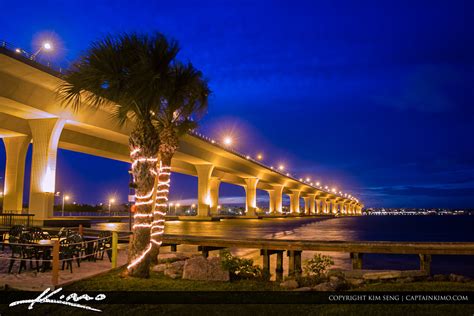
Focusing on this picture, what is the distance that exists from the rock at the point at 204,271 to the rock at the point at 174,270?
11.0 inches

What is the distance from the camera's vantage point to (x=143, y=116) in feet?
40.1

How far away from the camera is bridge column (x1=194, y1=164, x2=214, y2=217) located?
66825 mm

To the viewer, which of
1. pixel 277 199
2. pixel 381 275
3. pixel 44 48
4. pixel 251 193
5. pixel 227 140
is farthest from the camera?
pixel 277 199

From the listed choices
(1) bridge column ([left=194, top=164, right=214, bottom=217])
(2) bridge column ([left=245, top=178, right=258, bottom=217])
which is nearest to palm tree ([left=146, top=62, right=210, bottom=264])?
(1) bridge column ([left=194, top=164, right=214, bottom=217])

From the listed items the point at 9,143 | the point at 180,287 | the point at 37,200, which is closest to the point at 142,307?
the point at 180,287

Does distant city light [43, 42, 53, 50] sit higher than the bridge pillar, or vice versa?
distant city light [43, 42, 53, 50]

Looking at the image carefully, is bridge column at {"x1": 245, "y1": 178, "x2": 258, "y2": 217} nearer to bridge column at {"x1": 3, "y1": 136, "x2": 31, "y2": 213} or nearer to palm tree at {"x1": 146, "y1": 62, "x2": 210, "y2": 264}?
bridge column at {"x1": 3, "y1": 136, "x2": 31, "y2": 213}

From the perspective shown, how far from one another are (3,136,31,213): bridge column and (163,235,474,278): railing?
2634 cm

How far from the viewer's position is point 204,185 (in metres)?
68.2

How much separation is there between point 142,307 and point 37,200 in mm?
26724

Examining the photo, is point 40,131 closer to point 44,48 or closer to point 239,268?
point 44,48

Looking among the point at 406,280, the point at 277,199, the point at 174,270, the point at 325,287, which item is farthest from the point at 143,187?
the point at 277,199

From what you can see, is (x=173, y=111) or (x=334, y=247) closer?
(x=173, y=111)

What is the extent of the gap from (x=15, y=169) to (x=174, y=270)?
34.0m
